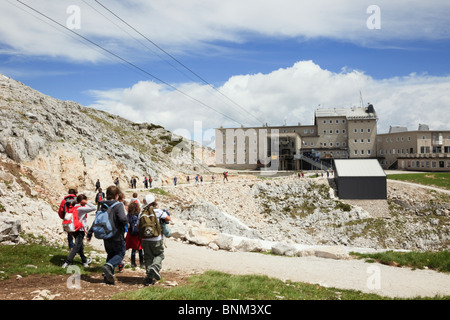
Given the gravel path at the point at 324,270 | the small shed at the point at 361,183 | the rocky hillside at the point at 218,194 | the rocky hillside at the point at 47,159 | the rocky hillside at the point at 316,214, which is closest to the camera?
the gravel path at the point at 324,270

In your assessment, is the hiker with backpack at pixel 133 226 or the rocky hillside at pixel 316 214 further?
the rocky hillside at pixel 316 214

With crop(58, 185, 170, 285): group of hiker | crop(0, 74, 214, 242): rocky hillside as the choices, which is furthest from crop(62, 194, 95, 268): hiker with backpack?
crop(0, 74, 214, 242): rocky hillside

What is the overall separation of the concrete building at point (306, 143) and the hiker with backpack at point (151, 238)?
262ft

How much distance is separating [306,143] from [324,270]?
8124cm

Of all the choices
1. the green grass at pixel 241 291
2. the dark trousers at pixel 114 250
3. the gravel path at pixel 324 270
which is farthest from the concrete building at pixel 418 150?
the dark trousers at pixel 114 250

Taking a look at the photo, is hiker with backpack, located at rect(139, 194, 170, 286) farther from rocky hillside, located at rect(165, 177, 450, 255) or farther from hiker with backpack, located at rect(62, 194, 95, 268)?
rocky hillside, located at rect(165, 177, 450, 255)

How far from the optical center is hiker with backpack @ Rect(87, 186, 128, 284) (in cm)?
865

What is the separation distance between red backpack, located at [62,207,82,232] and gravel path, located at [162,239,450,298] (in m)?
3.32

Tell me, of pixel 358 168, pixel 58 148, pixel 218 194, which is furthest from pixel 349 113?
pixel 58 148

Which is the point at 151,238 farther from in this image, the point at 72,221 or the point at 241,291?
the point at 72,221

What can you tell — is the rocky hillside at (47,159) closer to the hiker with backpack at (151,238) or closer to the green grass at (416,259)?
the hiker with backpack at (151,238)

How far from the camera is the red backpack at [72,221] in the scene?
33.9 feet
